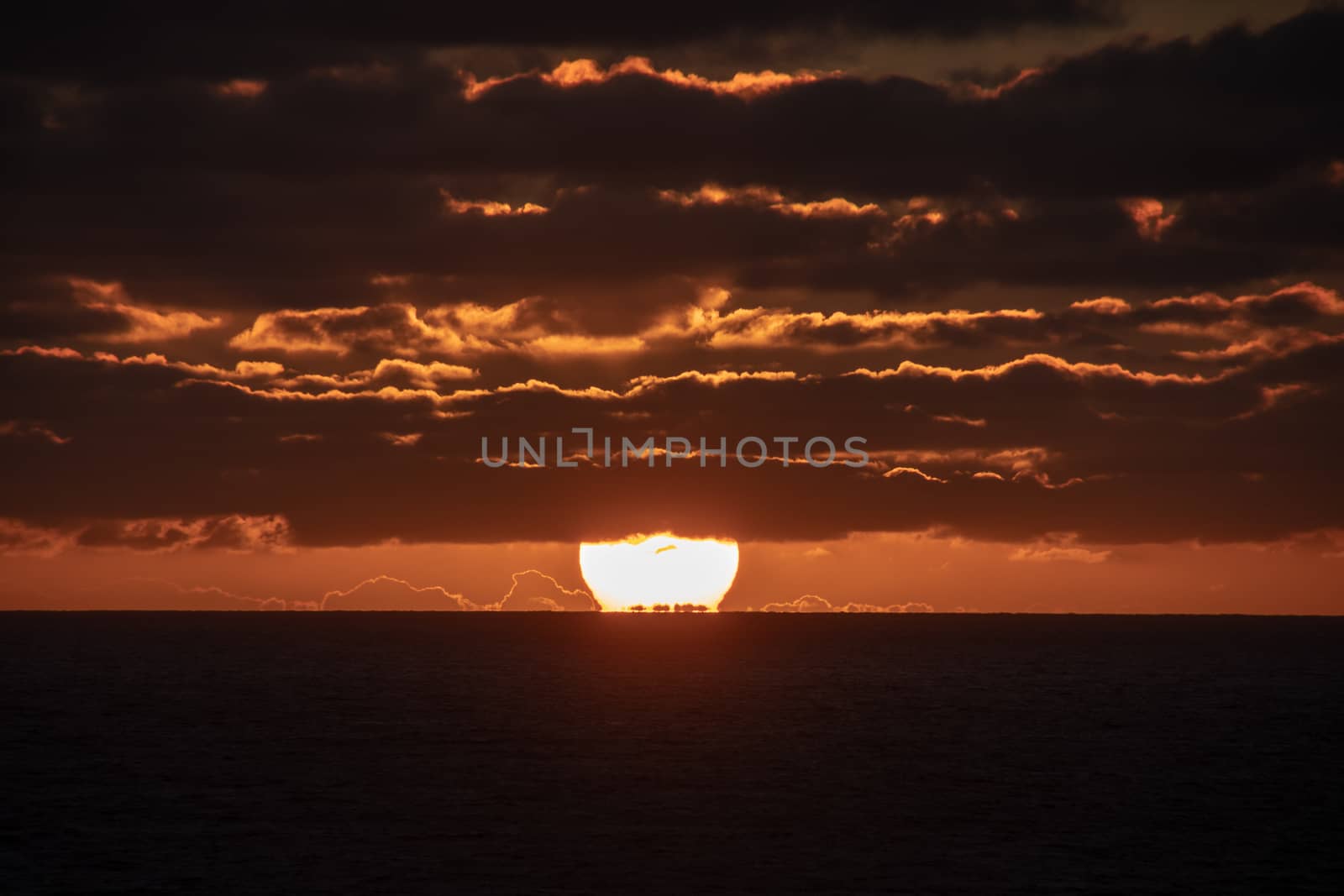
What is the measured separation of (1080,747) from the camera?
115 meters

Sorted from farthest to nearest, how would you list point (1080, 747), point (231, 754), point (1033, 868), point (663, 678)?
point (663, 678) → point (1080, 747) → point (231, 754) → point (1033, 868)

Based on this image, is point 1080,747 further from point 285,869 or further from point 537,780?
point 285,869

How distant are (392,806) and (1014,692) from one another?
109m

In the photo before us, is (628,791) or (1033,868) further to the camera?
(628,791)

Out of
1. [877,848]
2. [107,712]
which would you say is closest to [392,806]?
[877,848]

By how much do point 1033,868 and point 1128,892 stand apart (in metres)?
5.09

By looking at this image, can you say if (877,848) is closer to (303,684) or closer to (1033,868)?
(1033,868)

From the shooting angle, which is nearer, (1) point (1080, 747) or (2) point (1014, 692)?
(1) point (1080, 747)

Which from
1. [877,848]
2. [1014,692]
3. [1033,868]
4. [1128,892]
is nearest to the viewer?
[1128,892]

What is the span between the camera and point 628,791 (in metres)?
86.5

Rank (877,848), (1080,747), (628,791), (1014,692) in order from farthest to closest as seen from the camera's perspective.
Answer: (1014,692), (1080,747), (628,791), (877,848)

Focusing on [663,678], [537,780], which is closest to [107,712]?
[537,780]

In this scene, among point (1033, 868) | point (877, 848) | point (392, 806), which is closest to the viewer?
point (1033, 868)

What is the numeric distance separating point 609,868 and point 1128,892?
21506 millimetres
